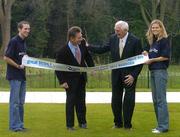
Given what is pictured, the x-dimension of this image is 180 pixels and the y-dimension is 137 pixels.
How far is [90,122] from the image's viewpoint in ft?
37.7

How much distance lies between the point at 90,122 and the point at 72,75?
1653 mm

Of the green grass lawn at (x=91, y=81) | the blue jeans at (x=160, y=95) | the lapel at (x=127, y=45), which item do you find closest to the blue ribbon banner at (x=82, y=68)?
the lapel at (x=127, y=45)

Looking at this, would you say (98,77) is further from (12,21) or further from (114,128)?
(12,21)

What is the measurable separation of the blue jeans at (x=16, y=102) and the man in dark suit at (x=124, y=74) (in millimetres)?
1720

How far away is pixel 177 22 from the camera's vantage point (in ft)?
172

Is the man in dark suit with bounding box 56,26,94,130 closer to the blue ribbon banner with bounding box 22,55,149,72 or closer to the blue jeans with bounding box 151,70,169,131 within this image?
the blue ribbon banner with bounding box 22,55,149,72

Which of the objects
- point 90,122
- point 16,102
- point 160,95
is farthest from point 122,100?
point 16,102

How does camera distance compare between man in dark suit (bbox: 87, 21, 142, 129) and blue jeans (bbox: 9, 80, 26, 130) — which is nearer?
blue jeans (bbox: 9, 80, 26, 130)

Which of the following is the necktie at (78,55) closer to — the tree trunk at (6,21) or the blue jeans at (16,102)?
the blue jeans at (16,102)

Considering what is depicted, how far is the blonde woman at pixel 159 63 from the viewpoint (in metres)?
9.68

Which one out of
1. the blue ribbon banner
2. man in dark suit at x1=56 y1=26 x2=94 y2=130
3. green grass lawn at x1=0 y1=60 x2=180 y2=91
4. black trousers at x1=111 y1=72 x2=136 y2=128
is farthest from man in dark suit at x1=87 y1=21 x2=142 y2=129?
green grass lawn at x1=0 y1=60 x2=180 y2=91

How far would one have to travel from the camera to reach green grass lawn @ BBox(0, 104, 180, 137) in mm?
9805

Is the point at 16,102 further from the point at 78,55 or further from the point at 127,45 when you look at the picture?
the point at 127,45

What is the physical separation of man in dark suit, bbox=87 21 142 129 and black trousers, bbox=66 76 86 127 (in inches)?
23.5
